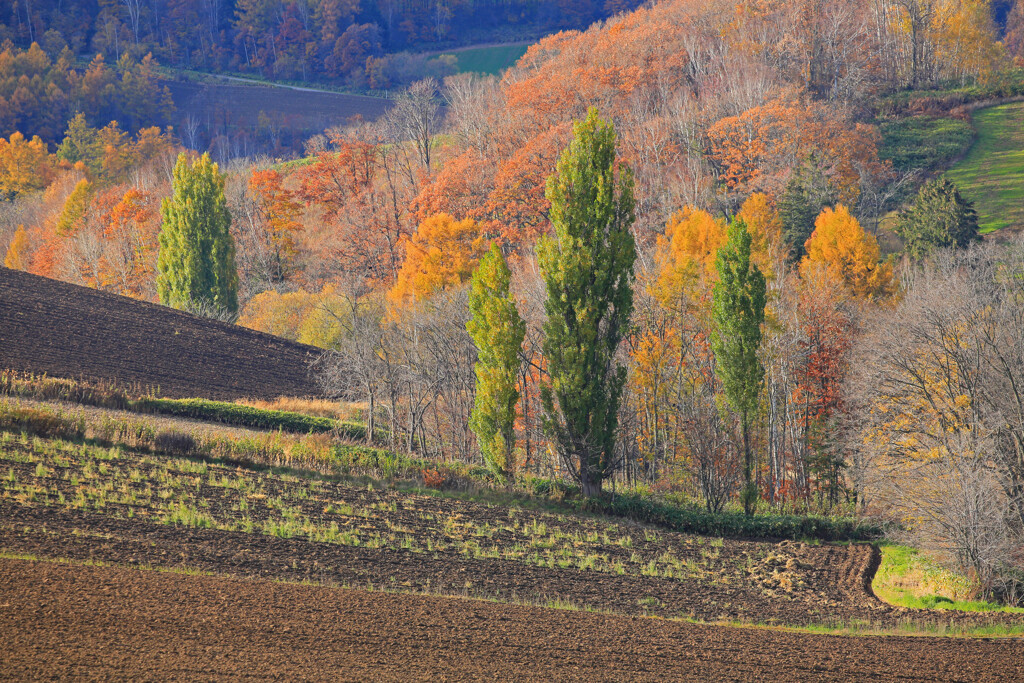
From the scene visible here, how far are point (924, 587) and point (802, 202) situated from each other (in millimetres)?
38300

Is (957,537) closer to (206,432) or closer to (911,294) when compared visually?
(911,294)

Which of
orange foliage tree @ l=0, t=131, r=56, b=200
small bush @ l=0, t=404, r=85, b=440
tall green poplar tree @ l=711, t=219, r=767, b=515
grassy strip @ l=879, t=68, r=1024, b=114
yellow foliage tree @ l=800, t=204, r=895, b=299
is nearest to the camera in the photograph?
small bush @ l=0, t=404, r=85, b=440

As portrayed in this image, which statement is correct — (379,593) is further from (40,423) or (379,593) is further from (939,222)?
(939,222)

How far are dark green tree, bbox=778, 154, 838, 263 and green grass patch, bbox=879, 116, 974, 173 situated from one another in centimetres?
1255

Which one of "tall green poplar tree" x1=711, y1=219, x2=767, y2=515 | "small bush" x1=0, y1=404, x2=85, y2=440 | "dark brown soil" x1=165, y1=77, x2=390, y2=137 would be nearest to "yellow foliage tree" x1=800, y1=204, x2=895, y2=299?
"tall green poplar tree" x1=711, y1=219, x2=767, y2=515

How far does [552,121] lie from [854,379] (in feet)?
146

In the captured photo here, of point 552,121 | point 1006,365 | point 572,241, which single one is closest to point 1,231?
point 552,121

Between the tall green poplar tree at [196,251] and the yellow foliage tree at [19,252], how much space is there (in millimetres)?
33730

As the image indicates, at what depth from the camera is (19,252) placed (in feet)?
275

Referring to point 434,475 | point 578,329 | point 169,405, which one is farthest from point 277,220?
point 434,475

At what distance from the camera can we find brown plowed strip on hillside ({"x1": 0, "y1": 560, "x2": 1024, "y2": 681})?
1130 cm

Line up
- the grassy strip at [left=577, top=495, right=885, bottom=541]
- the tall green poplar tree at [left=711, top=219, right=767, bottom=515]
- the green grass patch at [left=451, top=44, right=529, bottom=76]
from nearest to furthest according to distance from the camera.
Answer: the grassy strip at [left=577, top=495, right=885, bottom=541] → the tall green poplar tree at [left=711, top=219, right=767, bottom=515] → the green grass patch at [left=451, top=44, right=529, bottom=76]

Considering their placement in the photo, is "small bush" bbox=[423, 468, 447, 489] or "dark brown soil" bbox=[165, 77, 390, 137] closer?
"small bush" bbox=[423, 468, 447, 489]

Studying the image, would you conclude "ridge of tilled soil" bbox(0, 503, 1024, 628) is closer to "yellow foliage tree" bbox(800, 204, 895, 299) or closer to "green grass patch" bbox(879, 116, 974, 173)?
"yellow foliage tree" bbox(800, 204, 895, 299)
